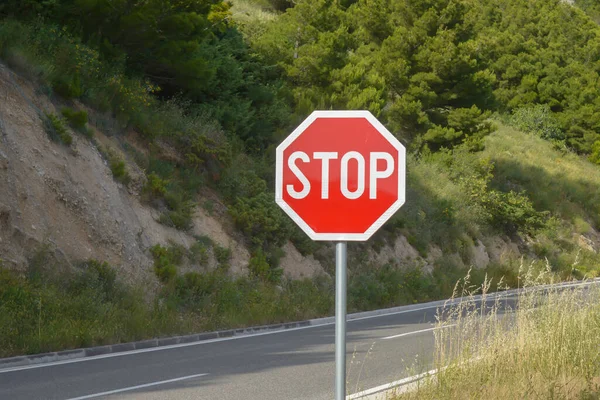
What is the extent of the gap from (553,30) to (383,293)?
52578 millimetres

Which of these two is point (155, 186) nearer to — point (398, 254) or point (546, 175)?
point (398, 254)

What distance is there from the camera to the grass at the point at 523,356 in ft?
26.0

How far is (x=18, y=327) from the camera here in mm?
13938

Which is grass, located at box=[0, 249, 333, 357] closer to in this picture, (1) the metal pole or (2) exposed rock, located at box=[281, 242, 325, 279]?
(2) exposed rock, located at box=[281, 242, 325, 279]

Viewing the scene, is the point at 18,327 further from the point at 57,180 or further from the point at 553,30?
the point at 553,30

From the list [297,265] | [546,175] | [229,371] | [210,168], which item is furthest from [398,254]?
[546,175]

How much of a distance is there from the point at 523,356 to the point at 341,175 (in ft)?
15.6

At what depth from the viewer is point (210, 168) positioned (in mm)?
25531

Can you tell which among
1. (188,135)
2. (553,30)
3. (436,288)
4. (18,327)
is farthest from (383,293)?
(553,30)

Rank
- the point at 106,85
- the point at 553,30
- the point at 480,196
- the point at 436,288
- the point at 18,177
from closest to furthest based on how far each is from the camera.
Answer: the point at 18,177
the point at 106,85
the point at 436,288
the point at 480,196
the point at 553,30

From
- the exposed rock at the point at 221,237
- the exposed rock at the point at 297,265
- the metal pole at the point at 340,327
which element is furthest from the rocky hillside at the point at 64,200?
the metal pole at the point at 340,327

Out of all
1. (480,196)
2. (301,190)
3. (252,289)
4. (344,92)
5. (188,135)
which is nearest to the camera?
(301,190)

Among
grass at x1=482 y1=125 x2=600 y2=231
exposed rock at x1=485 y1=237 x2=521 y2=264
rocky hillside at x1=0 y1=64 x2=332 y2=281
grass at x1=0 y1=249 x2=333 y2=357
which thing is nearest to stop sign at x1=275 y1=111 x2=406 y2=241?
grass at x1=0 y1=249 x2=333 y2=357

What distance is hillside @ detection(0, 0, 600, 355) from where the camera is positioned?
1764cm
